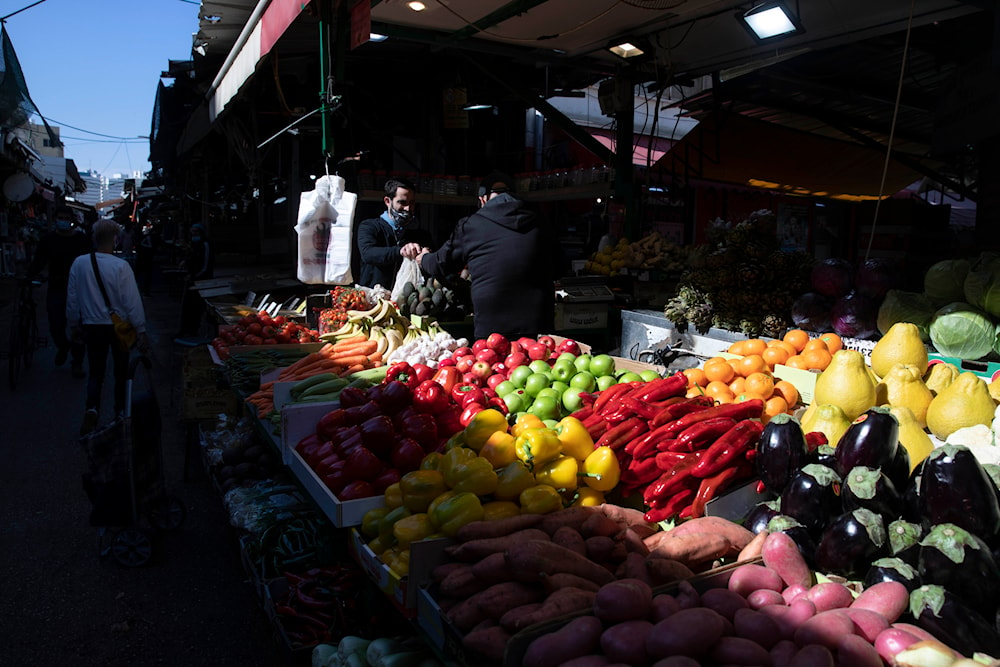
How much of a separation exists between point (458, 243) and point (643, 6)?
2649mm

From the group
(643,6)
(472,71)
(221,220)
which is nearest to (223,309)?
(472,71)

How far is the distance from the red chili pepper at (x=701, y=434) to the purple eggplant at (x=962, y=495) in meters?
0.84

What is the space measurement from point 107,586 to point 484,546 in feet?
10.3

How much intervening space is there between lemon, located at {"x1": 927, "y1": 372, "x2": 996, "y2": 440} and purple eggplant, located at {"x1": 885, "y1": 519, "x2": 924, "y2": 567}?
0.82 metres

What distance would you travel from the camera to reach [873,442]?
2135mm

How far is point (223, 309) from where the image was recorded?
831cm

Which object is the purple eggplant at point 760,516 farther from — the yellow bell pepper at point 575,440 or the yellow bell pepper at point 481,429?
the yellow bell pepper at point 481,429

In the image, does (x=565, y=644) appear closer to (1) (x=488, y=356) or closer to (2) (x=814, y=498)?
(2) (x=814, y=498)

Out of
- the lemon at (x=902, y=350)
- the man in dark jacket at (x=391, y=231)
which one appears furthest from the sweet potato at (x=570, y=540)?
the man in dark jacket at (x=391, y=231)

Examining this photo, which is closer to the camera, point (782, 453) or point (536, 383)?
Result: point (782, 453)

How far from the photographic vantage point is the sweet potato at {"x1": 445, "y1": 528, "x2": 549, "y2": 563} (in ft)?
6.88

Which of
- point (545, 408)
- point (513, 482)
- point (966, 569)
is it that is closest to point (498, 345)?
point (545, 408)

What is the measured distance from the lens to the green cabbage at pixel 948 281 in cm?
399

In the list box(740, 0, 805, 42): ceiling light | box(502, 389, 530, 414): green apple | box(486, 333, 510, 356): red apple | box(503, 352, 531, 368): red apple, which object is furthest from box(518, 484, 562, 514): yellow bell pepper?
box(740, 0, 805, 42): ceiling light
